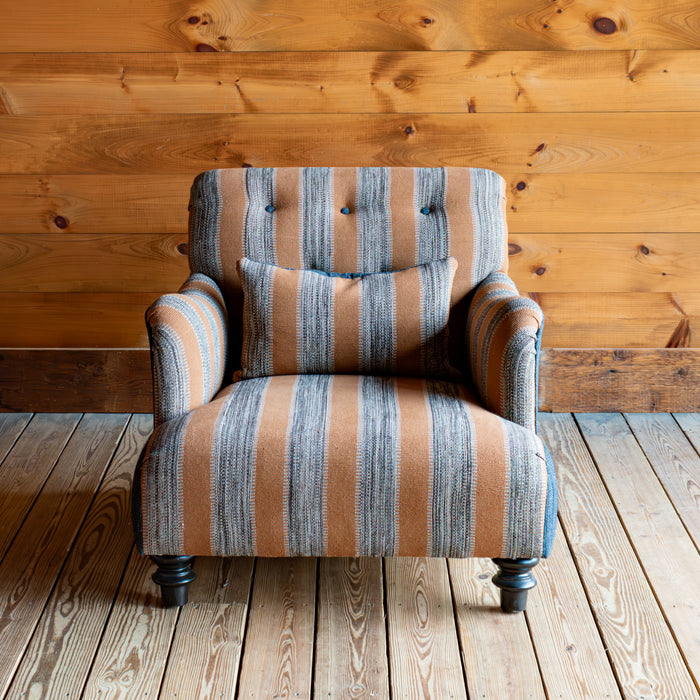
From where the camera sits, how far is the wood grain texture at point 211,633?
1.42 m

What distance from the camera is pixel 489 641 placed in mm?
1520

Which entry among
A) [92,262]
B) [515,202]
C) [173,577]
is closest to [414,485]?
[173,577]

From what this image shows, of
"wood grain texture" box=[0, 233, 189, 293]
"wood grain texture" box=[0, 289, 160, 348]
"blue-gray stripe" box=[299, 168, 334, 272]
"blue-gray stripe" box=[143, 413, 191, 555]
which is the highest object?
"blue-gray stripe" box=[299, 168, 334, 272]

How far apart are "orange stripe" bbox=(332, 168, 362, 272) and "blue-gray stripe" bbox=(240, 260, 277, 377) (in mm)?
199

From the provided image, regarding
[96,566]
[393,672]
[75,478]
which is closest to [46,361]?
[75,478]

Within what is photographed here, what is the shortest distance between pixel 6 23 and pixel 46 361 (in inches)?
39.2

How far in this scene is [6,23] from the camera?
2.22 meters

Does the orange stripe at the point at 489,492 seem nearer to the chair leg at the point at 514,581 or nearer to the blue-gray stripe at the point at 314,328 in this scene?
the chair leg at the point at 514,581

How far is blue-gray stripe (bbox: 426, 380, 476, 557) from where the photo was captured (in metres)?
1.46

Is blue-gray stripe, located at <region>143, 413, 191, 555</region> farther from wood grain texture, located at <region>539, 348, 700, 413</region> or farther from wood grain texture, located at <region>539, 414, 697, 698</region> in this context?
wood grain texture, located at <region>539, 348, 700, 413</region>

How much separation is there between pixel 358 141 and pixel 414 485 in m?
1.21

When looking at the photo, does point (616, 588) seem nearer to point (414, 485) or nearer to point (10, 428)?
point (414, 485)

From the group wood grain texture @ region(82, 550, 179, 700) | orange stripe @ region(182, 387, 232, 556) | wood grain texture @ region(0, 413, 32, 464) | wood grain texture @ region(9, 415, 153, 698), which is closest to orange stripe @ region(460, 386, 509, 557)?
orange stripe @ region(182, 387, 232, 556)

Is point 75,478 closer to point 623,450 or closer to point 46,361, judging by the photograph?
point 46,361
